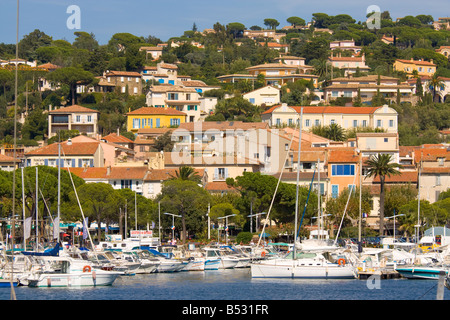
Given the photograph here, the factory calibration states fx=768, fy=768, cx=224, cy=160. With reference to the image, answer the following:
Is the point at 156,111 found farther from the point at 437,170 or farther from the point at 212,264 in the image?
the point at 212,264

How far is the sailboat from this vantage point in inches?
1512

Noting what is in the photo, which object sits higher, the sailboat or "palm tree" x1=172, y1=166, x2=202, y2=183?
"palm tree" x1=172, y1=166, x2=202, y2=183

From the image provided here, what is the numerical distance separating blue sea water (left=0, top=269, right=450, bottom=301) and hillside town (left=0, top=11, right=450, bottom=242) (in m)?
7.75

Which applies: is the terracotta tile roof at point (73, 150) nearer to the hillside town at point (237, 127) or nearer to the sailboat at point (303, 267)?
the hillside town at point (237, 127)

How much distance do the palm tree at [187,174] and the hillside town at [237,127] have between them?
0.28 meters

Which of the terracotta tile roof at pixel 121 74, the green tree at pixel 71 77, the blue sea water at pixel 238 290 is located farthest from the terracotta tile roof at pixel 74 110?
the blue sea water at pixel 238 290

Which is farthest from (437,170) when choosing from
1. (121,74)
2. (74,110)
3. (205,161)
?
(121,74)

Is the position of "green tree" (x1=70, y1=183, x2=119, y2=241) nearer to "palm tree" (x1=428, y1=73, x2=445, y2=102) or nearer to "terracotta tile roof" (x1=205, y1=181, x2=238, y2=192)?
"terracotta tile roof" (x1=205, y1=181, x2=238, y2=192)

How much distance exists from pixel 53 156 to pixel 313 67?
221 feet

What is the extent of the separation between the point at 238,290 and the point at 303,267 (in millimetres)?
4513

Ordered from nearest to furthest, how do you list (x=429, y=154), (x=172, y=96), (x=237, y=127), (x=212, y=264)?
(x=212, y=264) → (x=429, y=154) → (x=237, y=127) → (x=172, y=96)

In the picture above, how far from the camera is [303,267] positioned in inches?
1515

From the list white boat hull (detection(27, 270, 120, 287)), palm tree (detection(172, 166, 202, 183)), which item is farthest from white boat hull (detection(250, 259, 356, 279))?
palm tree (detection(172, 166, 202, 183))
